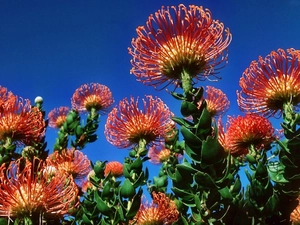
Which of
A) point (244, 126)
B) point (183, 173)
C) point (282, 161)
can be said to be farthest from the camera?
point (244, 126)

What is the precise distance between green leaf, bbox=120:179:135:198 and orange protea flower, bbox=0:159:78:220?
0.63 metres

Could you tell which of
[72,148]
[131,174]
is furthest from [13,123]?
[131,174]

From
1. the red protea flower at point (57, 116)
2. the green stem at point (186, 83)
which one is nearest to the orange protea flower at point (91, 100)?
the red protea flower at point (57, 116)

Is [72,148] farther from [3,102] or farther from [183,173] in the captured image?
[183,173]

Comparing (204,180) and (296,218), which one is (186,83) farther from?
(296,218)

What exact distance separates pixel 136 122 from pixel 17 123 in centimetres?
138

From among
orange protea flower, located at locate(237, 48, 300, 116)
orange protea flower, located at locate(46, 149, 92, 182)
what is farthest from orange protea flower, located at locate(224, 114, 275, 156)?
orange protea flower, located at locate(46, 149, 92, 182)

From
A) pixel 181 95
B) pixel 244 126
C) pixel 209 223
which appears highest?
pixel 244 126

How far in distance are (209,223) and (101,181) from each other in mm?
1786

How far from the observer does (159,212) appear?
165 inches

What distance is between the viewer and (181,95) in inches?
100

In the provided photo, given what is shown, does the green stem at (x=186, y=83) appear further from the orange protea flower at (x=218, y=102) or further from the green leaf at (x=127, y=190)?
the orange protea flower at (x=218, y=102)

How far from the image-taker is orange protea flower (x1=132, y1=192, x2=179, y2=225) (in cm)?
412

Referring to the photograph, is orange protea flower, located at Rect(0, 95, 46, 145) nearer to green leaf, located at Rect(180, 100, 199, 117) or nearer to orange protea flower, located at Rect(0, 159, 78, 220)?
orange protea flower, located at Rect(0, 159, 78, 220)
